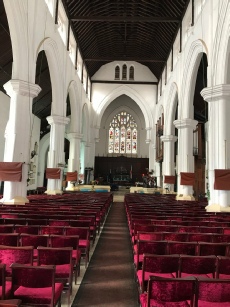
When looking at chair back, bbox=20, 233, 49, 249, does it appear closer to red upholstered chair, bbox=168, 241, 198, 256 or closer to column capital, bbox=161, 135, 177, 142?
red upholstered chair, bbox=168, 241, 198, 256

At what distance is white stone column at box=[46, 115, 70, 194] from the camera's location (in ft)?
45.7

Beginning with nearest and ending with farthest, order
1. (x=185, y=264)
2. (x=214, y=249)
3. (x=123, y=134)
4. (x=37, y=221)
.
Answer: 1. (x=185, y=264)
2. (x=214, y=249)
3. (x=37, y=221)
4. (x=123, y=134)

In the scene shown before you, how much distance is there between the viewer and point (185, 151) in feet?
44.4

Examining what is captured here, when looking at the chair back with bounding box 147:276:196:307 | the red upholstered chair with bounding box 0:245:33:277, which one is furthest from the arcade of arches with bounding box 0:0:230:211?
the chair back with bounding box 147:276:196:307

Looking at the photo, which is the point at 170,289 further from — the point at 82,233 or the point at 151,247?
the point at 82,233

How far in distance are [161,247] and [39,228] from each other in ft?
6.32

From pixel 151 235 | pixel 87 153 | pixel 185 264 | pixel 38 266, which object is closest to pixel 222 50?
pixel 151 235

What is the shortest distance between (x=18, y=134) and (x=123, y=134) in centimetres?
2113

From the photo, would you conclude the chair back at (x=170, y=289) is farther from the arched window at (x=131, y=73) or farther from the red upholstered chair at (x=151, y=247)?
the arched window at (x=131, y=73)

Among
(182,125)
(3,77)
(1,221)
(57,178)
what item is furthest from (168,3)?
(1,221)

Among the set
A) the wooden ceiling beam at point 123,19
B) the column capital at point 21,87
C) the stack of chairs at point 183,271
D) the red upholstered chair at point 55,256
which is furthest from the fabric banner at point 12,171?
the wooden ceiling beam at point 123,19

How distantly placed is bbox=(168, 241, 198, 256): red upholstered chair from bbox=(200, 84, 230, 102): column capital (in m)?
6.87

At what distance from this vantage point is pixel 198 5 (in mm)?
12102

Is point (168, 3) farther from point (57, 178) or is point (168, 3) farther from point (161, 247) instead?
point (161, 247)
